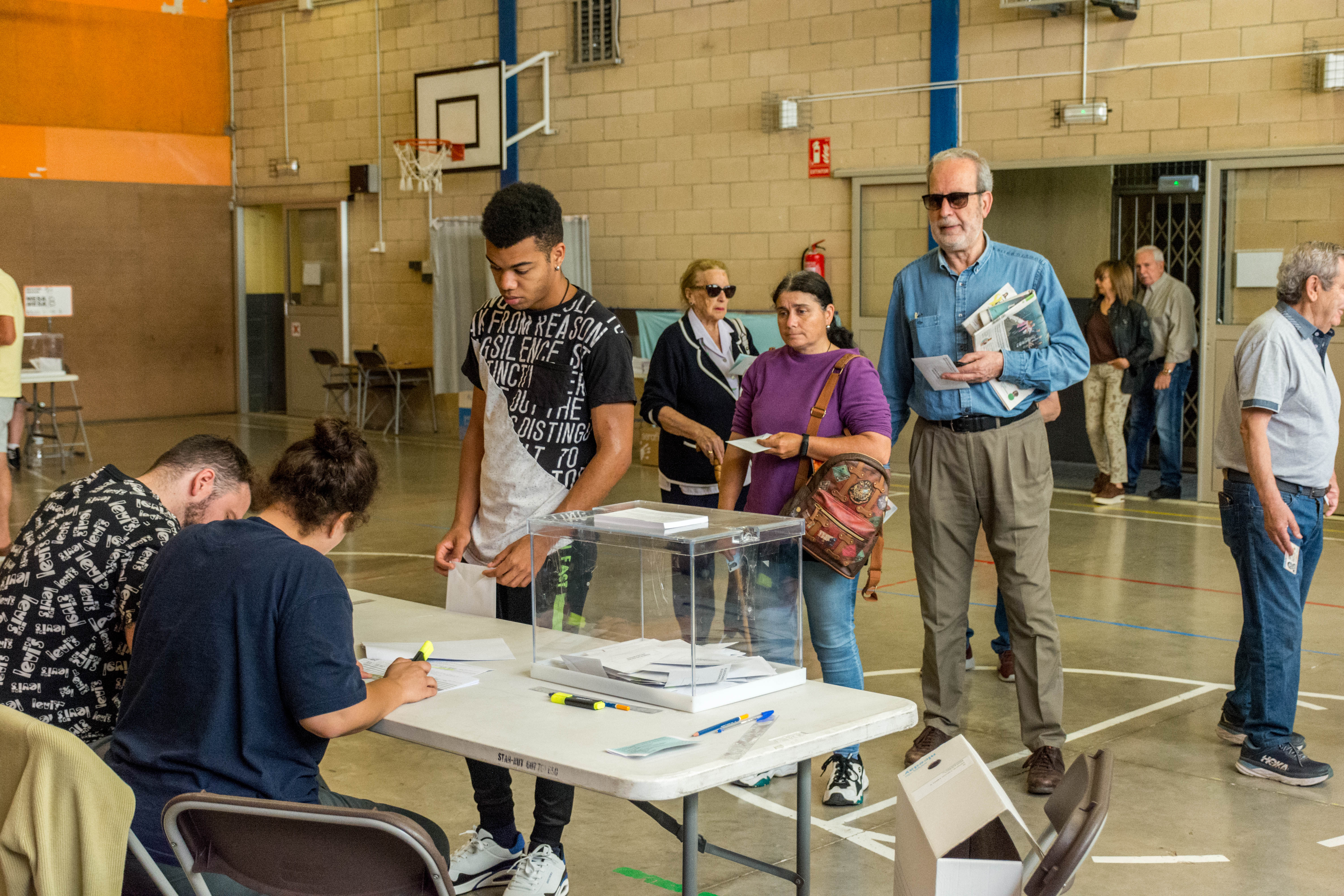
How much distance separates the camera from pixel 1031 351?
366 cm

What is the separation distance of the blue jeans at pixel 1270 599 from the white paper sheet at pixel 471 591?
2.12m

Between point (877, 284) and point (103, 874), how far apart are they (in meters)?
Answer: 8.67

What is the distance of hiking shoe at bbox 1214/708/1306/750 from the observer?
4.12m

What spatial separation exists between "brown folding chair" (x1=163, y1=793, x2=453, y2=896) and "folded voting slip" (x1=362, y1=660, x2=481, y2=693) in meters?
0.50

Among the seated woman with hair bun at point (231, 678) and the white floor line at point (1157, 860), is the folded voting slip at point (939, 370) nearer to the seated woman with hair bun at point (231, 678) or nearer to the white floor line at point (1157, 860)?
the white floor line at point (1157, 860)

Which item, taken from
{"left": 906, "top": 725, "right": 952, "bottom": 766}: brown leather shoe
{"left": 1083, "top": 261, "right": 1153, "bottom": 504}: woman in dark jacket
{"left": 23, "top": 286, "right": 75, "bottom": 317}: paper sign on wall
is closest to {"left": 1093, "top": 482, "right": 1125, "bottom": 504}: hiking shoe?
{"left": 1083, "top": 261, "right": 1153, "bottom": 504}: woman in dark jacket

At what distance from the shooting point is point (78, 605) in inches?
92.0

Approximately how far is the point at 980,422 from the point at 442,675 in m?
1.85

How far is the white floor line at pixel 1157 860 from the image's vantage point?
3258 millimetres

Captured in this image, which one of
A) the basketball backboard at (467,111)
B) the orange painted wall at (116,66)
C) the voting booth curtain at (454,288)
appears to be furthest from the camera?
the orange painted wall at (116,66)

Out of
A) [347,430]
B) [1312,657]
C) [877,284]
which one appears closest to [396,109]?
[877,284]

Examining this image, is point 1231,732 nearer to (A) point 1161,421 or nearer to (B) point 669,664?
(B) point 669,664

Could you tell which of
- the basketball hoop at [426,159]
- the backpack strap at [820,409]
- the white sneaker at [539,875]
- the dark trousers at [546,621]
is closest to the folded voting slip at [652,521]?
the dark trousers at [546,621]

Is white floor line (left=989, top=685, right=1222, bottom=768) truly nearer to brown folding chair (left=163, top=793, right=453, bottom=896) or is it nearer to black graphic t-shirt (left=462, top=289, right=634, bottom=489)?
black graphic t-shirt (left=462, top=289, right=634, bottom=489)
